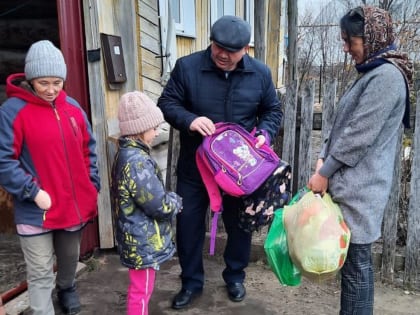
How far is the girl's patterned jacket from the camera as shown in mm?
2332

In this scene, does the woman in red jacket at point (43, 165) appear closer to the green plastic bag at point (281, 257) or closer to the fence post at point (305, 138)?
the green plastic bag at point (281, 257)

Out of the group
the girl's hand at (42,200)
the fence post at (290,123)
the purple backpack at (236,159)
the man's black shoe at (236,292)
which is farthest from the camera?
the fence post at (290,123)

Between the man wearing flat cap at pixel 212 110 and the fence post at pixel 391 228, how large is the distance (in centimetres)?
95

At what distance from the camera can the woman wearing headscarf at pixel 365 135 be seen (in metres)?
2.10

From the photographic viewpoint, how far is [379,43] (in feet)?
7.00

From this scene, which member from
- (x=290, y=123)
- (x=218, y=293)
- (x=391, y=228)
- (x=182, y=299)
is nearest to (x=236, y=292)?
(x=218, y=293)

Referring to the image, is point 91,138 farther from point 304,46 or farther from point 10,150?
point 304,46

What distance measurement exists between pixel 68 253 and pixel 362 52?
6.32 ft

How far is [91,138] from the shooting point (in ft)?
8.93

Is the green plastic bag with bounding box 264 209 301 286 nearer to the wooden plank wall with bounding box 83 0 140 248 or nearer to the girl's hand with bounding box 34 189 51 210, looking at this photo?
the girl's hand with bounding box 34 189 51 210

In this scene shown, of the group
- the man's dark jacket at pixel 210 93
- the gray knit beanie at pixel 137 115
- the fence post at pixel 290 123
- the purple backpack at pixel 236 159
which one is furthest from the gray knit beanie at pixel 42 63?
the fence post at pixel 290 123

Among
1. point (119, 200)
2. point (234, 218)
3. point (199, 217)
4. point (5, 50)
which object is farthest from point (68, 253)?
point (5, 50)

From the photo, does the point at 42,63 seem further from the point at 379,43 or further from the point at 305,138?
the point at 305,138

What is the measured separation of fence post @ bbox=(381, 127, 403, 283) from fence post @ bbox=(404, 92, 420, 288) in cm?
8
